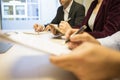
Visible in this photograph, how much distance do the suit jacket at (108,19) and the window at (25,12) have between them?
5.84 ft

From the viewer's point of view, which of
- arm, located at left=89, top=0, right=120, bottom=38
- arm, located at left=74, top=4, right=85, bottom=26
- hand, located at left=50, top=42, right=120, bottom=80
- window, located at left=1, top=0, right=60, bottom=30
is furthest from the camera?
window, located at left=1, top=0, right=60, bottom=30

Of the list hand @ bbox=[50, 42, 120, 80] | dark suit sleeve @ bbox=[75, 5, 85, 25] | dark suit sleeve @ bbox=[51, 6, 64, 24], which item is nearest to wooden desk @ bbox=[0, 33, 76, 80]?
hand @ bbox=[50, 42, 120, 80]

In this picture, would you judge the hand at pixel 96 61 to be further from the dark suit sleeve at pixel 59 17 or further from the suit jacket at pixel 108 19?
the dark suit sleeve at pixel 59 17

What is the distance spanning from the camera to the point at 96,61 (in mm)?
242

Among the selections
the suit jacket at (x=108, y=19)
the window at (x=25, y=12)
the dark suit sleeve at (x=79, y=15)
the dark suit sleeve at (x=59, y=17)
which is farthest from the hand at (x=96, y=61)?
the window at (x=25, y=12)

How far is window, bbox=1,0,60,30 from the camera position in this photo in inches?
112

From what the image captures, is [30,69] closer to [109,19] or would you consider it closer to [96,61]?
[96,61]

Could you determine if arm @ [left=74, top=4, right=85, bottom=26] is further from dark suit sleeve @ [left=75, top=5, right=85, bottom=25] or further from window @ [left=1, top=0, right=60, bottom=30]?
window @ [left=1, top=0, right=60, bottom=30]

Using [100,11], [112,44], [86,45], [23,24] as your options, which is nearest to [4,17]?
[23,24]

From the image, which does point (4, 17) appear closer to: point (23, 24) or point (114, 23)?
point (23, 24)

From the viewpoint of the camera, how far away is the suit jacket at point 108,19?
1.03 meters

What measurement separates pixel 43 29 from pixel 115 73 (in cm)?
141

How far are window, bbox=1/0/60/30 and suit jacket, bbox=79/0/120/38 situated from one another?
5.84ft

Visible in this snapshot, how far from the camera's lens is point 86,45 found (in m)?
0.26
